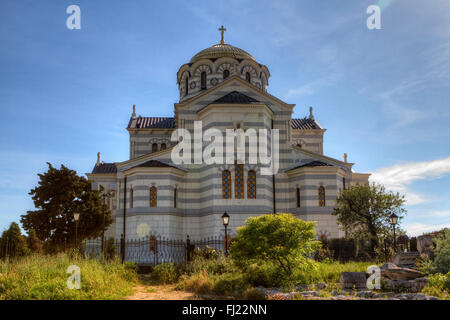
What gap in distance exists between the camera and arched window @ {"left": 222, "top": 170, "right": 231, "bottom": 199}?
2861 cm

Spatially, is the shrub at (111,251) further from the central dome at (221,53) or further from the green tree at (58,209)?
the central dome at (221,53)

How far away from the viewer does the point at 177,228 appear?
96.2ft

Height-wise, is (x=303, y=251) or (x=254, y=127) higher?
(x=254, y=127)

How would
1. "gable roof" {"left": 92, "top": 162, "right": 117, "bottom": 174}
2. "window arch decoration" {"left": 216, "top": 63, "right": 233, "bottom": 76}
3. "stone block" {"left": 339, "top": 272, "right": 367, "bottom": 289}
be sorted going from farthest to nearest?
"gable roof" {"left": 92, "top": 162, "right": 117, "bottom": 174} < "window arch decoration" {"left": 216, "top": 63, "right": 233, "bottom": 76} < "stone block" {"left": 339, "top": 272, "right": 367, "bottom": 289}

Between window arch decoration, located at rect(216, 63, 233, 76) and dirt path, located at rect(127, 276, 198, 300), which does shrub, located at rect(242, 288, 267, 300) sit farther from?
window arch decoration, located at rect(216, 63, 233, 76)

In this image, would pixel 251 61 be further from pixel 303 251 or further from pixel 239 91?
pixel 303 251

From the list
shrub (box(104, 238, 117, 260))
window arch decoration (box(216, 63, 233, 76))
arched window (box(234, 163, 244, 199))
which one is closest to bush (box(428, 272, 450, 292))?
shrub (box(104, 238, 117, 260))

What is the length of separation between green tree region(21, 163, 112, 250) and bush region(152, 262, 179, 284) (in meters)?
13.4

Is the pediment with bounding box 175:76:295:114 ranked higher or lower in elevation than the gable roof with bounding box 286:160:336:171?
higher

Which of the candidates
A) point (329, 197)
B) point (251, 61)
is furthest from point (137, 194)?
point (251, 61)

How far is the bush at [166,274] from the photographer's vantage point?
58.4ft

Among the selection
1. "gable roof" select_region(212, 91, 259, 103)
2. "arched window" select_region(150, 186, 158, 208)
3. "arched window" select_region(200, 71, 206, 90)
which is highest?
"arched window" select_region(200, 71, 206, 90)

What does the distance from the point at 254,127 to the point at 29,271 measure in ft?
61.9
